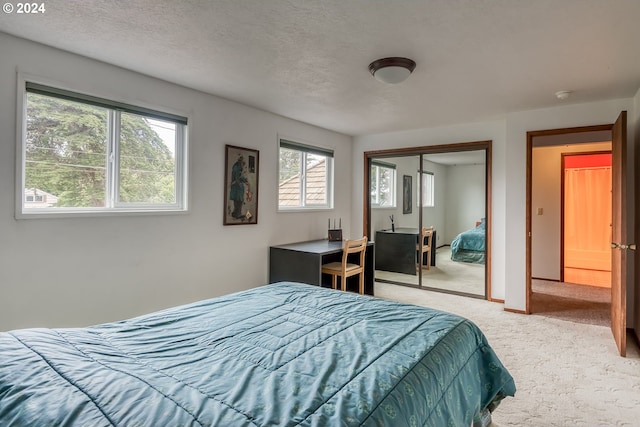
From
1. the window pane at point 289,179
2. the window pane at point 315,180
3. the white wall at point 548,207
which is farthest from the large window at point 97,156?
the white wall at point 548,207

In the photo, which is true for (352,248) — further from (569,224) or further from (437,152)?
(569,224)

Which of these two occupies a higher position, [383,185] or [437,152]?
[437,152]

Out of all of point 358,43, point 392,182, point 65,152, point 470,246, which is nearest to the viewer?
point 358,43

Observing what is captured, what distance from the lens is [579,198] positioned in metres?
6.25

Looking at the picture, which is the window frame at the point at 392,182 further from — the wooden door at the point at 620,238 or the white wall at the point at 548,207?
the wooden door at the point at 620,238

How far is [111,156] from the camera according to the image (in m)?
2.83

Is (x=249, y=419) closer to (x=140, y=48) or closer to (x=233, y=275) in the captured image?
(x=140, y=48)

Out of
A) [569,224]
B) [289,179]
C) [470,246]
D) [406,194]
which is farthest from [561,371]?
[569,224]

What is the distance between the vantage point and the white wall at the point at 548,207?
5.64m

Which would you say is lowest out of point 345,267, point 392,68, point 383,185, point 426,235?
point 345,267

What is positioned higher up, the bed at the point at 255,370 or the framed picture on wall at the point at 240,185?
the framed picture on wall at the point at 240,185

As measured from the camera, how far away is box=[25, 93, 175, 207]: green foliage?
246 cm

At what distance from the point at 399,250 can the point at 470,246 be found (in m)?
1.01

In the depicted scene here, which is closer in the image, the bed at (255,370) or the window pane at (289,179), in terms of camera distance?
the bed at (255,370)
